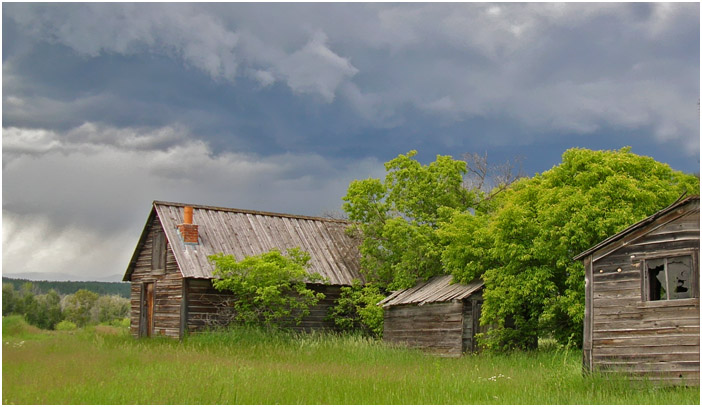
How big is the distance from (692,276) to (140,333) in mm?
23387

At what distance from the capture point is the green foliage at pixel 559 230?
20344 millimetres

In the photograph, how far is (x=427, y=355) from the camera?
939 inches

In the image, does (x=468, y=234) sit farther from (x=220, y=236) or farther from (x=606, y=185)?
(x=220, y=236)

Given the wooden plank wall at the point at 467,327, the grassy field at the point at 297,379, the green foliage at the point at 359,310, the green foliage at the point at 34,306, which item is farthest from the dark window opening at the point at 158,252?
the green foliage at the point at 34,306

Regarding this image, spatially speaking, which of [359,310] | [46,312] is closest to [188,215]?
[359,310]

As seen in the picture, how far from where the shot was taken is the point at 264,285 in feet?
90.0

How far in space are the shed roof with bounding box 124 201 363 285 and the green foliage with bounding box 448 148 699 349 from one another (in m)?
9.79

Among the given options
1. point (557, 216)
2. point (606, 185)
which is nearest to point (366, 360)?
point (557, 216)

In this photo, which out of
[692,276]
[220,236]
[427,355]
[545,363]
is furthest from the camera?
[220,236]

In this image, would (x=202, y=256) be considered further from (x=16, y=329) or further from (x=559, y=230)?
(x=16, y=329)

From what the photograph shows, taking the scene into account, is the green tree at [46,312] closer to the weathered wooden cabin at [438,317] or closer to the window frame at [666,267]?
the weathered wooden cabin at [438,317]

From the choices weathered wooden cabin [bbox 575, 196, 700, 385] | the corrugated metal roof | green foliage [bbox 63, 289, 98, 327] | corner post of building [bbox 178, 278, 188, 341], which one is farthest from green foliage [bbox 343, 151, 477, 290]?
green foliage [bbox 63, 289, 98, 327]

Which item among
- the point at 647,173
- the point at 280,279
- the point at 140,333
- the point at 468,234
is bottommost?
the point at 140,333

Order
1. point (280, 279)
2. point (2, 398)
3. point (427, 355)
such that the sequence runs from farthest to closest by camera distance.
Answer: point (280, 279) → point (427, 355) → point (2, 398)
